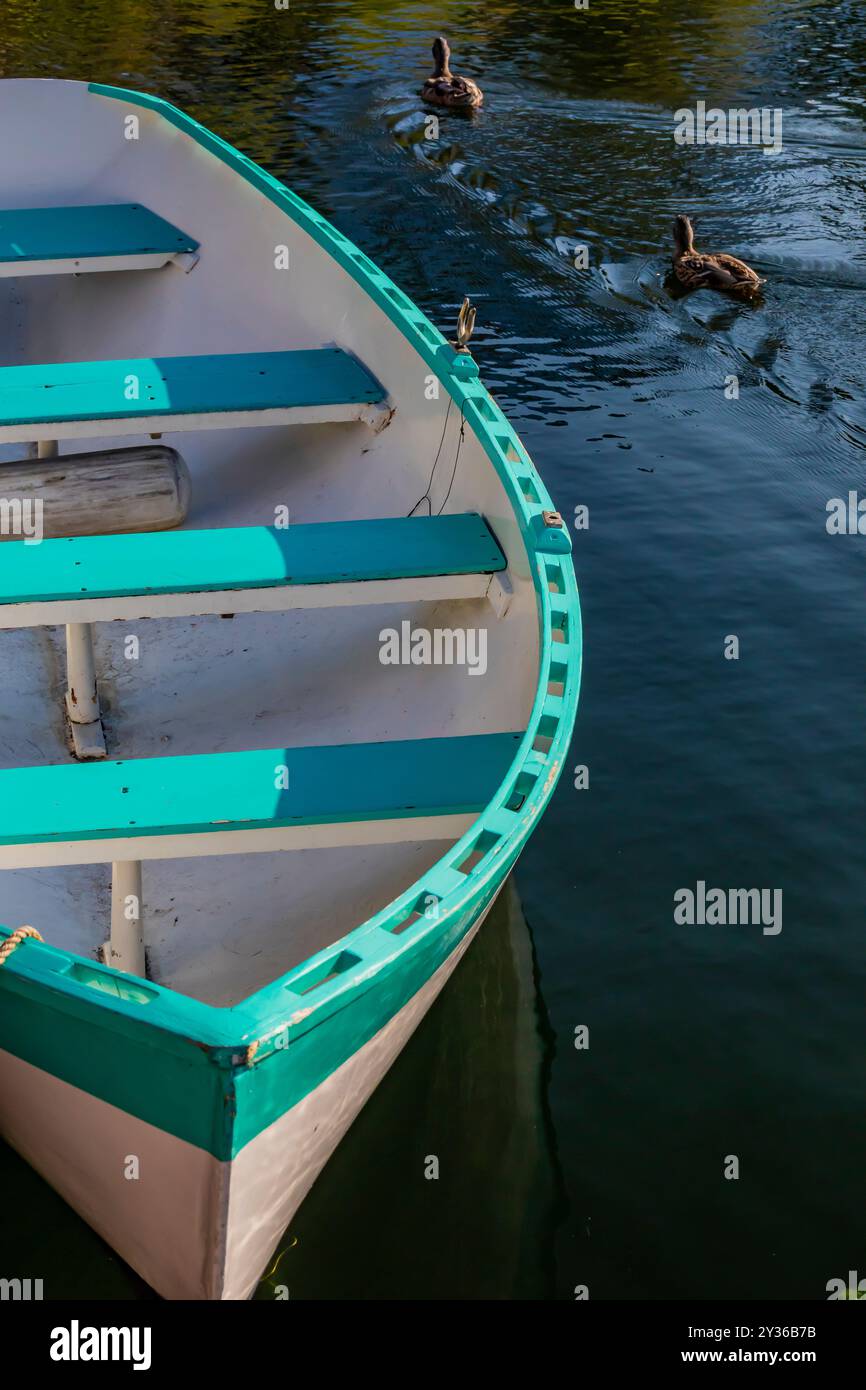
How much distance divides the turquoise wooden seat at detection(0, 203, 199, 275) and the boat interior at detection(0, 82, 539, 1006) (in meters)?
0.02

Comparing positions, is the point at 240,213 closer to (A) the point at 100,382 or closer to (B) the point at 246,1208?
(A) the point at 100,382

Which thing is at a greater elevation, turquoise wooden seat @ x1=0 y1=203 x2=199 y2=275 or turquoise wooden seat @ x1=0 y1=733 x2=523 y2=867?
turquoise wooden seat @ x1=0 y1=203 x2=199 y2=275

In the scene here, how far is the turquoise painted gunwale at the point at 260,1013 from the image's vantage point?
8.16 feet

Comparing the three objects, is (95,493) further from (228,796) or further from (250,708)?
(228,796)

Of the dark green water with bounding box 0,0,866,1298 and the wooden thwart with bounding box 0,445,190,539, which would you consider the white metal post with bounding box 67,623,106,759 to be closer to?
the wooden thwart with bounding box 0,445,190,539

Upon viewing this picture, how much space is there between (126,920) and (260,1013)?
1284 mm

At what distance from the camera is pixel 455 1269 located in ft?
11.4

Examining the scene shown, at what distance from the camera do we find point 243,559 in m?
4.29

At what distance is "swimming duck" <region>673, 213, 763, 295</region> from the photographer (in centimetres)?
947

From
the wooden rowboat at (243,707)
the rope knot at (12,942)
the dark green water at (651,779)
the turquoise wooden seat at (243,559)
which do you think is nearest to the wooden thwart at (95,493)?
the wooden rowboat at (243,707)

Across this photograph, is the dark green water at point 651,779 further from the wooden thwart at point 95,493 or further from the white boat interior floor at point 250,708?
the wooden thwart at point 95,493

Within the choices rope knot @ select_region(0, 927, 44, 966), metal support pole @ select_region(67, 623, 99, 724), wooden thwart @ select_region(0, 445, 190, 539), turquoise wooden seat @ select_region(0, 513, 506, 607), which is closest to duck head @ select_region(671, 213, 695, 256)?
wooden thwart @ select_region(0, 445, 190, 539)

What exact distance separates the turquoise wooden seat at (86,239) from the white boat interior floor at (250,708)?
123 centimetres
